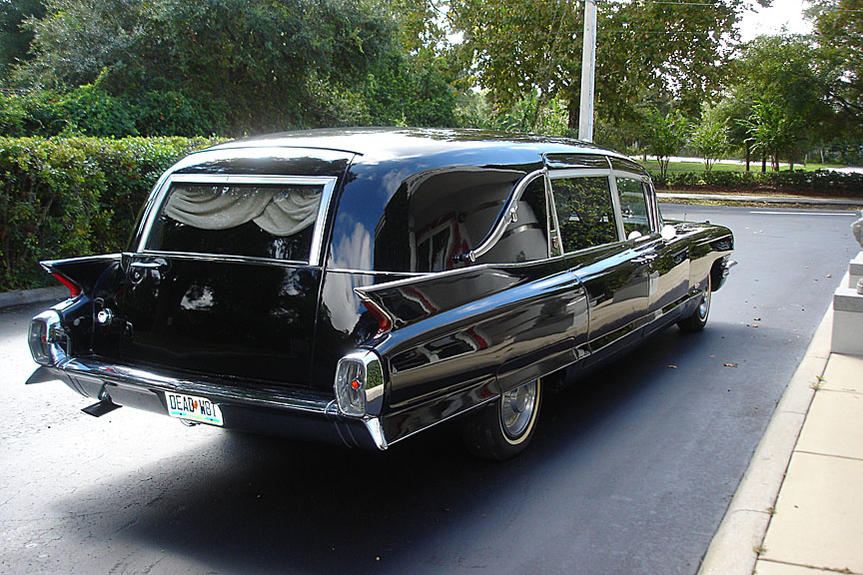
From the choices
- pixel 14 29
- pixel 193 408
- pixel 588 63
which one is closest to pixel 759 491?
pixel 193 408

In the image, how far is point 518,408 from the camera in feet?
15.9

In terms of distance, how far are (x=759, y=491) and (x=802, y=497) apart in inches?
8.3

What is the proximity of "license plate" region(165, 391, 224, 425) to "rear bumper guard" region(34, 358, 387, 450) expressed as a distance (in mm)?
29

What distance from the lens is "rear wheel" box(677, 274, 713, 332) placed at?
7954 mm

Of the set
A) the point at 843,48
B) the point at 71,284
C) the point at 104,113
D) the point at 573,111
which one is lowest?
the point at 71,284

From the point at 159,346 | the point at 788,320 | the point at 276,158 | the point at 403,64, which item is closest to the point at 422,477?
the point at 159,346

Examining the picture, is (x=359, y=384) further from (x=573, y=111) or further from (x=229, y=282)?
(x=573, y=111)

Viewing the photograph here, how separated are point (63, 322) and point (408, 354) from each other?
2.06 m

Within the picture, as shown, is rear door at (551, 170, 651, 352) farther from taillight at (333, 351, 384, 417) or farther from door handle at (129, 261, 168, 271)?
door handle at (129, 261, 168, 271)

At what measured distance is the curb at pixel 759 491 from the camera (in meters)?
3.56

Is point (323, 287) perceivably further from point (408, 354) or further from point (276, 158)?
point (276, 158)

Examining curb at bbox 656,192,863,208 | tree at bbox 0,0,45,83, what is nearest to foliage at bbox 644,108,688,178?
curb at bbox 656,192,863,208

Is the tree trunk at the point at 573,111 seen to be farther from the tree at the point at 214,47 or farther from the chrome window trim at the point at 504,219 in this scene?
the chrome window trim at the point at 504,219

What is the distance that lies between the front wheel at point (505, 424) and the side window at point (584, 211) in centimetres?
103
